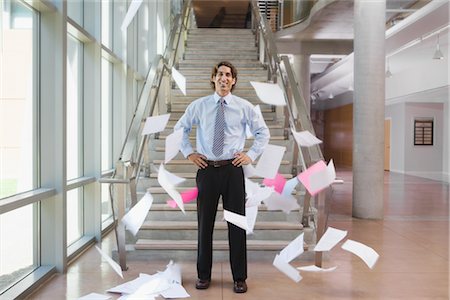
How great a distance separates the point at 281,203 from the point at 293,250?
2.38 ft

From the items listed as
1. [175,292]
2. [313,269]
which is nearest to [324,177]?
[313,269]

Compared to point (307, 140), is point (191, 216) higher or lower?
lower

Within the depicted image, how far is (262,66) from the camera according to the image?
7980 mm

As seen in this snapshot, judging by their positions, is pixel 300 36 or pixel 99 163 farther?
pixel 300 36

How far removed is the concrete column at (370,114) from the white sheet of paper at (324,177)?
265cm

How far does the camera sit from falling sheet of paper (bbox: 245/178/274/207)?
4.04m

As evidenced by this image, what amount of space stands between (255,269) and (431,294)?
1.24 metres

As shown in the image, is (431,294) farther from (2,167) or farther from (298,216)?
(2,167)

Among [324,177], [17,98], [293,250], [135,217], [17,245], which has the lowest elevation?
[293,250]

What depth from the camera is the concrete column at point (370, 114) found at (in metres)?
6.21

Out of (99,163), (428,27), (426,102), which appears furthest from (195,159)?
(426,102)

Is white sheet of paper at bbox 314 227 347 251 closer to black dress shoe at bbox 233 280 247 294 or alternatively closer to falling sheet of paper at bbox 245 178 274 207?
falling sheet of paper at bbox 245 178 274 207

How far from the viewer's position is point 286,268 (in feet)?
11.5

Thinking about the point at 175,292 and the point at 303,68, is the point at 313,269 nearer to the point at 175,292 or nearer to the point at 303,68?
the point at 175,292
